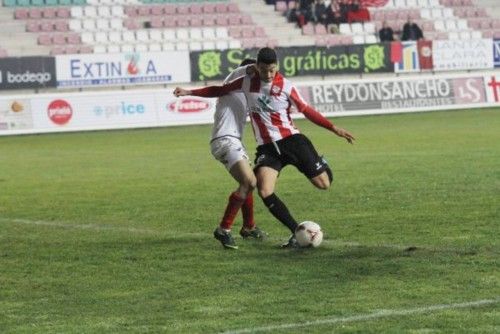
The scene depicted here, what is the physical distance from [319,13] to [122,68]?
35.3 feet

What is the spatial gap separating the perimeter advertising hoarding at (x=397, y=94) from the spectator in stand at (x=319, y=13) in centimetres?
932

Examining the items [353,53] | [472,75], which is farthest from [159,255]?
[353,53]

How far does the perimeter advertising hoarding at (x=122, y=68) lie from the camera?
1512 inches

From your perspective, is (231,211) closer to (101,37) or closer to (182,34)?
(101,37)

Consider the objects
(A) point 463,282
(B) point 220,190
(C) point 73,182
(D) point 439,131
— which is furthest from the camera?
(D) point 439,131

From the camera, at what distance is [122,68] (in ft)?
128

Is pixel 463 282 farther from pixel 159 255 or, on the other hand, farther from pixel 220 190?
pixel 220 190

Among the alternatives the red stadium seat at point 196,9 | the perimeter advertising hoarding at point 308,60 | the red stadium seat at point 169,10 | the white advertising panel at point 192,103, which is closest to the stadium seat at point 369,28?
the perimeter advertising hoarding at point 308,60

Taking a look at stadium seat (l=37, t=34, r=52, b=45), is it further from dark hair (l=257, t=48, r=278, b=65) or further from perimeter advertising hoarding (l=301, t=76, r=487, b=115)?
dark hair (l=257, t=48, r=278, b=65)

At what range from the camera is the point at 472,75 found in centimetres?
3875

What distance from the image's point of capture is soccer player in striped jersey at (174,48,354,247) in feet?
39.0

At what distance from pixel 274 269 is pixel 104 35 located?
115ft

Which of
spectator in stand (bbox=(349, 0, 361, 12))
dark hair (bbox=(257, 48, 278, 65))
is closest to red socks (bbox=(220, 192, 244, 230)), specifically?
dark hair (bbox=(257, 48, 278, 65))

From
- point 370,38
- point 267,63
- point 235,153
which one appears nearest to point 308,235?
point 235,153
